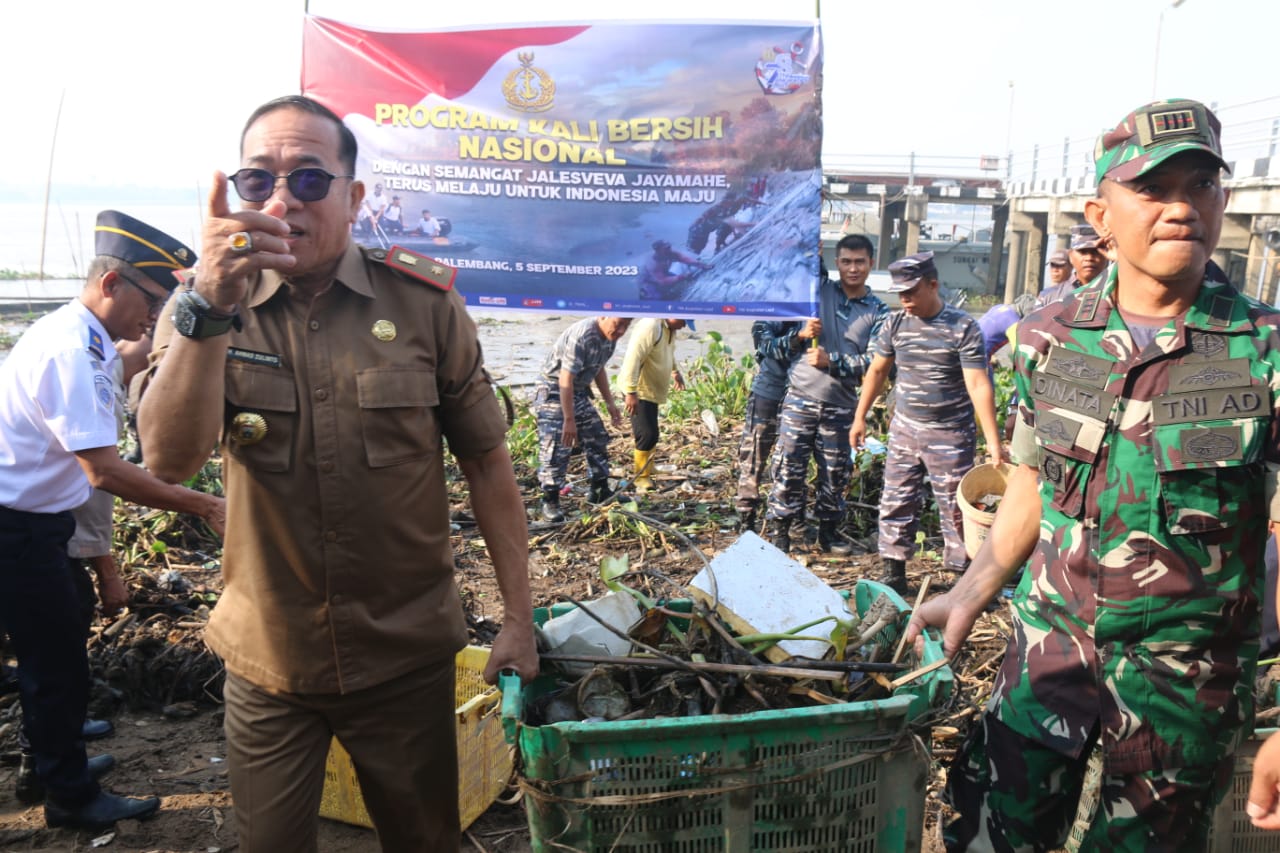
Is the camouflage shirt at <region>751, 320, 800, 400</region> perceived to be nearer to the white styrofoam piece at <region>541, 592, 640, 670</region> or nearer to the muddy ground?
the muddy ground

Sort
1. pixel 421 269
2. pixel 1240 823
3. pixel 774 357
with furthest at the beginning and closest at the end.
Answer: pixel 774 357, pixel 1240 823, pixel 421 269

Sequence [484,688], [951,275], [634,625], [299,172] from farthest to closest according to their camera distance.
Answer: [951,275] → [484,688] → [634,625] → [299,172]

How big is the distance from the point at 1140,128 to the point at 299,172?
1.80 metres

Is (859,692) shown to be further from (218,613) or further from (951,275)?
(951,275)

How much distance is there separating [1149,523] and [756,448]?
14.4ft

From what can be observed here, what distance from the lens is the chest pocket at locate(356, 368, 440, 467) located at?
2053 mm

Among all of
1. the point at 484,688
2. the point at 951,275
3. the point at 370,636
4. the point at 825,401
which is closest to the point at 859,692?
the point at 370,636

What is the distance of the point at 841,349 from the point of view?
5887mm

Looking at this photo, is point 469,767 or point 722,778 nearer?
point 722,778

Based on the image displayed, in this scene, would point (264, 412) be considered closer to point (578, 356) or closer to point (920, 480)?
point (920, 480)

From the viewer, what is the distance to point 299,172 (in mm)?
1988

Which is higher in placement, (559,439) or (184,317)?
(184,317)

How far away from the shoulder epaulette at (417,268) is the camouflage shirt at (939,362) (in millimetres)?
3619

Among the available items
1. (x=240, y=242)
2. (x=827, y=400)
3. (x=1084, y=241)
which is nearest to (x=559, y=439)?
(x=827, y=400)
